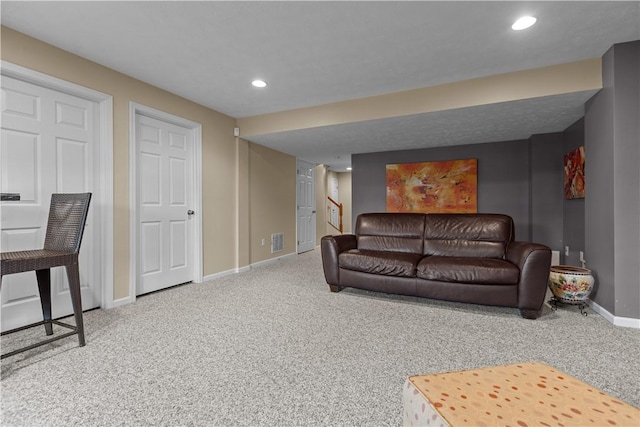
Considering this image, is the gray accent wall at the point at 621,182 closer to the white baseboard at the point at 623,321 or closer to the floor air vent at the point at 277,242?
the white baseboard at the point at 623,321

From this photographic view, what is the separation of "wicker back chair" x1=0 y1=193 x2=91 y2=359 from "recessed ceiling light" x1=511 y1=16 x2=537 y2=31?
332 cm

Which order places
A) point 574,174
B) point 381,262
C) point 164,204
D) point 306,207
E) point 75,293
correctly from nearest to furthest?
point 75,293 → point 381,262 → point 164,204 → point 574,174 → point 306,207

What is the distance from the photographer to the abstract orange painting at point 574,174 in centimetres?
342

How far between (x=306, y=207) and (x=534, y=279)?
4.83 metres

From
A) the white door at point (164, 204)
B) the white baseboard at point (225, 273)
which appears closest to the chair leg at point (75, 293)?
the white door at point (164, 204)

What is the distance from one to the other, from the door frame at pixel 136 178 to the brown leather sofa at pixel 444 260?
172 cm

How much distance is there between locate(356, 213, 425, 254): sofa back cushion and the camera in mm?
3662

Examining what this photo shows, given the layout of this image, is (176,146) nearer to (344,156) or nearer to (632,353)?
(344,156)

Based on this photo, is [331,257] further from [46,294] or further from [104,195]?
[46,294]

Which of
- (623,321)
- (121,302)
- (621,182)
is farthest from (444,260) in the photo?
(121,302)

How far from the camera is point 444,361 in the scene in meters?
1.87

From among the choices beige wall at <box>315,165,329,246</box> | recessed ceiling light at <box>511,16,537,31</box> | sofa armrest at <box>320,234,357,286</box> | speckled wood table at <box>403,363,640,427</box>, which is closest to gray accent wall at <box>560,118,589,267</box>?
recessed ceiling light at <box>511,16,537,31</box>

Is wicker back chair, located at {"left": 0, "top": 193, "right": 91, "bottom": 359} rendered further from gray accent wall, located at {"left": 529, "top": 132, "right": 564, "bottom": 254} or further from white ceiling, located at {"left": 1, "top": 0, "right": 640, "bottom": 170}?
gray accent wall, located at {"left": 529, "top": 132, "right": 564, "bottom": 254}

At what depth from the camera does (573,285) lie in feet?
8.70
